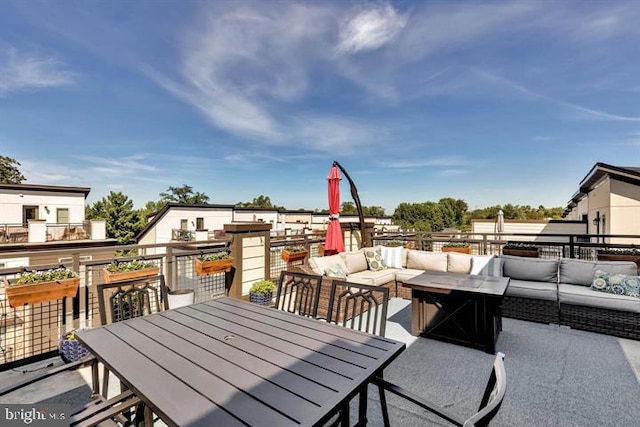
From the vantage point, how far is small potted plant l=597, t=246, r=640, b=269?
516 centimetres

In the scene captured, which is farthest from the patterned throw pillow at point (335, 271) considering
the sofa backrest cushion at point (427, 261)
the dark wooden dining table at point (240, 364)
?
the dark wooden dining table at point (240, 364)

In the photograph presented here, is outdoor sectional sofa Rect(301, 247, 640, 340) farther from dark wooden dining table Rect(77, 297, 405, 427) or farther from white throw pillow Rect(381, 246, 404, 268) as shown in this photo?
dark wooden dining table Rect(77, 297, 405, 427)

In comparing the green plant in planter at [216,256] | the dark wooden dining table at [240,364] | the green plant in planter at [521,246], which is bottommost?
the green plant in planter at [521,246]

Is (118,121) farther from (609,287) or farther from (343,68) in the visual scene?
(609,287)

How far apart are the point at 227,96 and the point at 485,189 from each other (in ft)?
63.5

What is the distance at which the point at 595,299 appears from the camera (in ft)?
11.8

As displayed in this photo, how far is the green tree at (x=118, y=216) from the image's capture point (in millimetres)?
23141

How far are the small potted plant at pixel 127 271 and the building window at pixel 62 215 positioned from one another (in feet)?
51.3

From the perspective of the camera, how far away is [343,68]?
29.1 ft

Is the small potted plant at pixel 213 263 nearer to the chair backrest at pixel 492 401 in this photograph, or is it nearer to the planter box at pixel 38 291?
the planter box at pixel 38 291

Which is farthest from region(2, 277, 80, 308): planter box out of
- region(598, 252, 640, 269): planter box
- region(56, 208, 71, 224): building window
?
region(56, 208, 71, 224): building window

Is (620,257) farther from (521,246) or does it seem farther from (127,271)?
(127,271)

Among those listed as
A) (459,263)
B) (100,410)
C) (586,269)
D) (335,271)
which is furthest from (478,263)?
(100,410)

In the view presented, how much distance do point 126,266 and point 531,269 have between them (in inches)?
224
